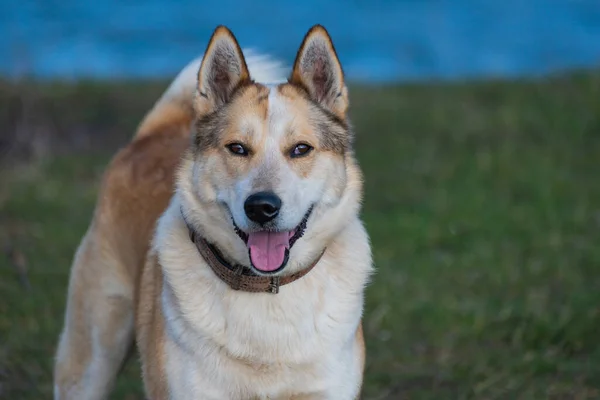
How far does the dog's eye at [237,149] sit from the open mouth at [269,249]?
Result: 0.29m

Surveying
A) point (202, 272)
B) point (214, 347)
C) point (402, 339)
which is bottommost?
point (402, 339)

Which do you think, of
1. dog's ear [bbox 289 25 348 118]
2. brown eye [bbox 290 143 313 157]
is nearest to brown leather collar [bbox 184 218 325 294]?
brown eye [bbox 290 143 313 157]

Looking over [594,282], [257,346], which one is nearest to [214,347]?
[257,346]

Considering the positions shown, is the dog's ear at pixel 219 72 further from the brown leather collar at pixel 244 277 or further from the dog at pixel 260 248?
the brown leather collar at pixel 244 277

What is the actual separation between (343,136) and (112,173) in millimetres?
1155

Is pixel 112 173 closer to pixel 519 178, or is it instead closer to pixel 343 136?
pixel 343 136

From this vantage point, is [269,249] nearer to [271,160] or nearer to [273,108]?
[271,160]

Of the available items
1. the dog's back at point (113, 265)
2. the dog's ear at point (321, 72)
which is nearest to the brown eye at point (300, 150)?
the dog's ear at point (321, 72)

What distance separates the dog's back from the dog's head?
0.50 metres

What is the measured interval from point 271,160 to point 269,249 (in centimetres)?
30

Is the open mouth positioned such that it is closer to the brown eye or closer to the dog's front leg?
the brown eye

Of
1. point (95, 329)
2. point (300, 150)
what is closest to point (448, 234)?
point (95, 329)

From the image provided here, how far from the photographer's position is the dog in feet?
10.9

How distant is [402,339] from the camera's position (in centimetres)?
536
